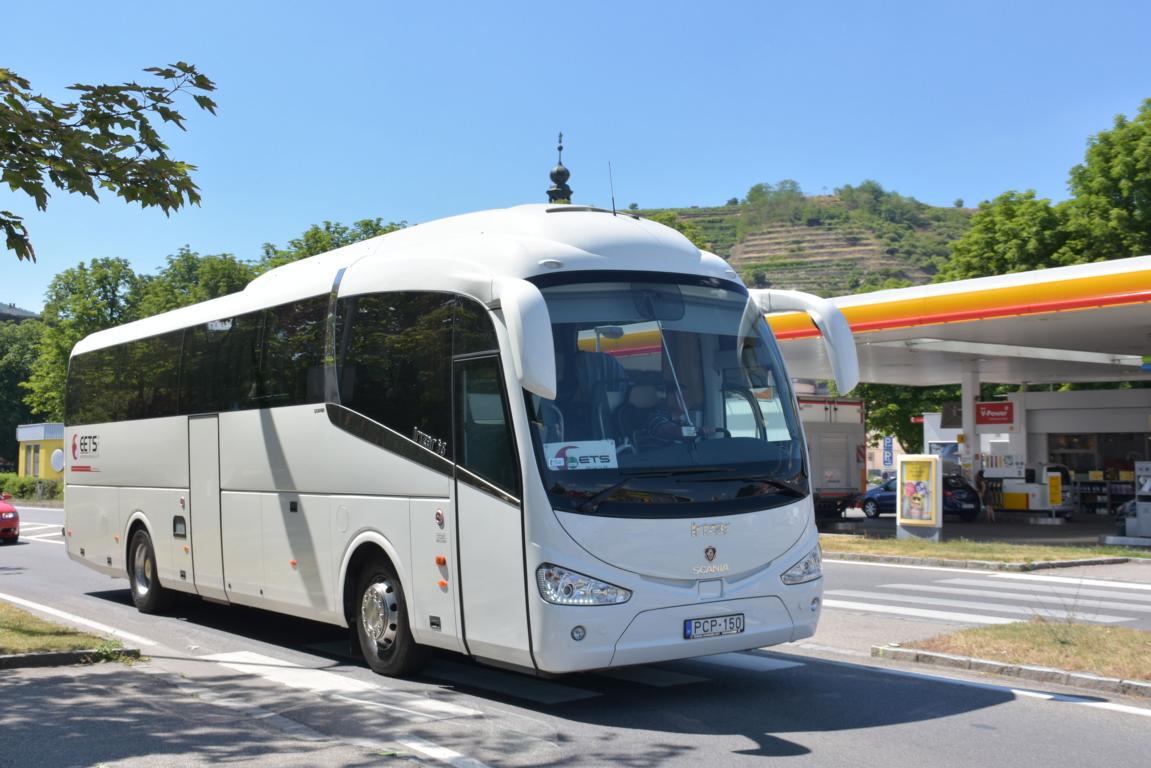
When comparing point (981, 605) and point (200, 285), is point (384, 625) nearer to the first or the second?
point (981, 605)

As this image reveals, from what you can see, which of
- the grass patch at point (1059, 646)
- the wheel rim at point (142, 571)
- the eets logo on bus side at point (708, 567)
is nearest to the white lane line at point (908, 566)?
the grass patch at point (1059, 646)

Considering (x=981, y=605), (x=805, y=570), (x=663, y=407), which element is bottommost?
(x=981, y=605)

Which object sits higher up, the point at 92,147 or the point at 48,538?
the point at 92,147

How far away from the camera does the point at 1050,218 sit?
4341 centimetres

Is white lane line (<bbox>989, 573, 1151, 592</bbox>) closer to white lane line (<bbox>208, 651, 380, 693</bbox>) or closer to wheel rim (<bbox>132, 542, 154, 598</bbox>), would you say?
white lane line (<bbox>208, 651, 380, 693</bbox>)

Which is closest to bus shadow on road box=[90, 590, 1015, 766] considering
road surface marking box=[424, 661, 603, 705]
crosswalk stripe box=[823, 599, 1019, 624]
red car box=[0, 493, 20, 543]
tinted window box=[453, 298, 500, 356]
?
road surface marking box=[424, 661, 603, 705]

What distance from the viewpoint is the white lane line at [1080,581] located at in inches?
655

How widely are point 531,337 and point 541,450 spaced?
962 millimetres

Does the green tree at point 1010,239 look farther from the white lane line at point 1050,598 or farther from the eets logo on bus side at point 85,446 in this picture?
the eets logo on bus side at point 85,446

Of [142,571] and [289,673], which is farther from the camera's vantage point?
[142,571]

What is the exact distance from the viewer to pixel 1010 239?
44656mm

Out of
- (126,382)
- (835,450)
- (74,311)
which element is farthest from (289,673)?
(74,311)

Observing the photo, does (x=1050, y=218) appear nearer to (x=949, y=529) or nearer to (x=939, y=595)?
(x=949, y=529)

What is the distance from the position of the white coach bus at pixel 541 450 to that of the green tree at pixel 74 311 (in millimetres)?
61658
